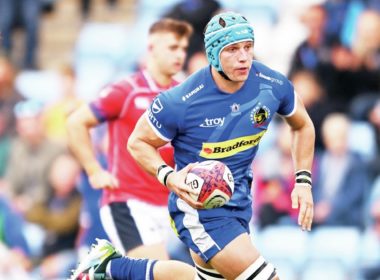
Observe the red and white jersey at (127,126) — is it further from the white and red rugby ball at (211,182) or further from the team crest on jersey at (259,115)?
the white and red rugby ball at (211,182)

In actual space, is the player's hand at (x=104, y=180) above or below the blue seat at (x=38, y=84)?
below

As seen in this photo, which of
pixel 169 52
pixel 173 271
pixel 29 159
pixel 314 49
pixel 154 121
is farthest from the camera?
pixel 29 159

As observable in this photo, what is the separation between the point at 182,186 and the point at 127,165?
1.91 metres

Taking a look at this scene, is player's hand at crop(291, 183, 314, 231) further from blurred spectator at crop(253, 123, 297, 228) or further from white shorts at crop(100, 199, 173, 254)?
blurred spectator at crop(253, 123, 297, 228)

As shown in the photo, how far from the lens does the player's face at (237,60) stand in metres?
9.85

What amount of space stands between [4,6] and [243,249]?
10.4 metres

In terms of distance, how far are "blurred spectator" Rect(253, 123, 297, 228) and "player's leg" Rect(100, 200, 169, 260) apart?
3897mm

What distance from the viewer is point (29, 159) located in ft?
56.3

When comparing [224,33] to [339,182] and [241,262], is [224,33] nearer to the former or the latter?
[241,262]

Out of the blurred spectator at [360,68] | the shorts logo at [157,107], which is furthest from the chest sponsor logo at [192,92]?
the blurred spectator at [360,68]

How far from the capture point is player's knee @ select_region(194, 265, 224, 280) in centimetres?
1030

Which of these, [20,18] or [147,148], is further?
[20,18]

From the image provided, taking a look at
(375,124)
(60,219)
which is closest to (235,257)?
(375,124)

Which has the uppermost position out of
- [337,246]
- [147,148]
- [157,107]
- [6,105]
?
[6,105]
